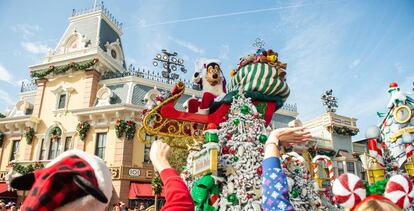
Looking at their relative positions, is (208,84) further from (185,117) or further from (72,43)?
(72,43)

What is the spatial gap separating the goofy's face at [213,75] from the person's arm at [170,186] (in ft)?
12.6

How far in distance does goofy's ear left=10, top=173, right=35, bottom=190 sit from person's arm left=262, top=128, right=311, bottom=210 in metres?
1.21

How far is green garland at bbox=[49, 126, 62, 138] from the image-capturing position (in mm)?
19258

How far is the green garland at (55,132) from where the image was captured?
19.3 meters

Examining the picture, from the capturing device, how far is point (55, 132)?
19.4 m

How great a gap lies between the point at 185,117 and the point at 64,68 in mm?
17515

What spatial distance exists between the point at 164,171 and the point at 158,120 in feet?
11.7

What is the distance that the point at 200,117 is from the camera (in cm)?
521

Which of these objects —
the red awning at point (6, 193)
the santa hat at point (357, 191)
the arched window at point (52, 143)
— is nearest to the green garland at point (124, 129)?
the arched window at point (52, 143)

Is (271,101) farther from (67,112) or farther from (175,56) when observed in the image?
(175,56)

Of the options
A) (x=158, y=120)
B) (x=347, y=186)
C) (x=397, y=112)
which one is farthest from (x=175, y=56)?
(x=347, y=186)

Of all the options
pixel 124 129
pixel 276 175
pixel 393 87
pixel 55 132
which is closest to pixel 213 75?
pixel 276 175

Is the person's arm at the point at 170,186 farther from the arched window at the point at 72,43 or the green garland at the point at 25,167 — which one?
the arched window at the point at 72,43

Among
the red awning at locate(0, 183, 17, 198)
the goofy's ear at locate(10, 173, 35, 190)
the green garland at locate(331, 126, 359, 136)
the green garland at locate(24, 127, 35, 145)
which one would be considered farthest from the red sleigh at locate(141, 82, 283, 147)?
the green garland at locate(331, 126, 359, 136)
